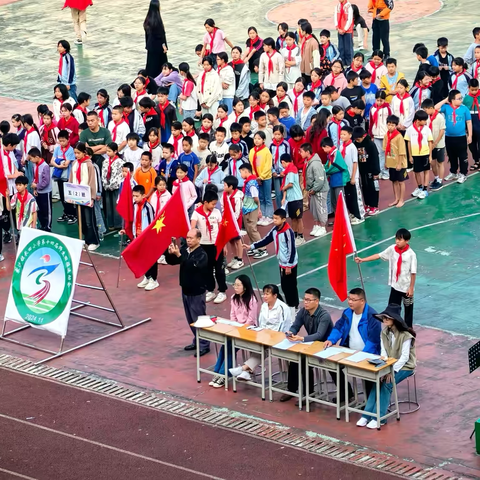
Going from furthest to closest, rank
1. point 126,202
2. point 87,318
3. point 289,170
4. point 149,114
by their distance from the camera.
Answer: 1. point 149,114
2. point 289,170
3. point 126,202
4. point 87,318

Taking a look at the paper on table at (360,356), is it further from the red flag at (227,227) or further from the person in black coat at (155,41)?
the person in black coat at (155,41)

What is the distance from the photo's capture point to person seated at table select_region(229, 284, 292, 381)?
15.5 metres

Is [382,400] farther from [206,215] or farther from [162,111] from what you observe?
[162,111]

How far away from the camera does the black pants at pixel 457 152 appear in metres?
22.3

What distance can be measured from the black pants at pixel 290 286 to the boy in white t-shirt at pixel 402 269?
1302 mm

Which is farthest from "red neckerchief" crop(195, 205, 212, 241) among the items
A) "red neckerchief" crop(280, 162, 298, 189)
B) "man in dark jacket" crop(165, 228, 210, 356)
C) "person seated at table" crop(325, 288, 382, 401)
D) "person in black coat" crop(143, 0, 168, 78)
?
"person in black coat" crop(143, 0, 168, 78)

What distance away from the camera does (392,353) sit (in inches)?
574

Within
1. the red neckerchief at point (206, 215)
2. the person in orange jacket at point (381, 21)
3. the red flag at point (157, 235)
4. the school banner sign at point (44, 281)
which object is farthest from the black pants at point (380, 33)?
the school banner sign at point (44, 281)

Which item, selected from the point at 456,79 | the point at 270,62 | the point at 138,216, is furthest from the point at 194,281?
the point at 270,62

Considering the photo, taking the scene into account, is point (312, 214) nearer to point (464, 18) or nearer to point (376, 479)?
point (376, 479)

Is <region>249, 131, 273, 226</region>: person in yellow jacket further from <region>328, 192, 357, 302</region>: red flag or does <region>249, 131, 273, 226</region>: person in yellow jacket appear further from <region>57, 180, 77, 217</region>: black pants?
<region>328, 192, 357, 302</region>: red flag

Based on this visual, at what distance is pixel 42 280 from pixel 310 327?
421cm

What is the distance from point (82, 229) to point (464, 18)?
16.5 meters

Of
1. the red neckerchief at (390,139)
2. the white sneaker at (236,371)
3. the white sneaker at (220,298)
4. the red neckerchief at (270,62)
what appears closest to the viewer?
the white sneaker at (236,371)
